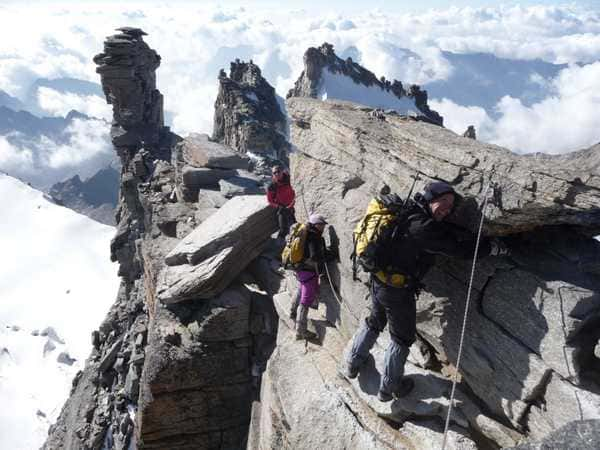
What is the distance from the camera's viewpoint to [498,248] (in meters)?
9.51

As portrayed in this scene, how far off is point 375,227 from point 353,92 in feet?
394

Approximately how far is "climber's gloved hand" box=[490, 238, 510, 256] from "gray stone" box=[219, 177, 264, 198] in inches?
582

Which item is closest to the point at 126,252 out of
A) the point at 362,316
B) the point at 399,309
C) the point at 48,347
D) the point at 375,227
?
the point at 362,316

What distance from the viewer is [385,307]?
31.3 ft

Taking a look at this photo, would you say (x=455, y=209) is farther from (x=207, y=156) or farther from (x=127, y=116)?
(x=127, y=116)

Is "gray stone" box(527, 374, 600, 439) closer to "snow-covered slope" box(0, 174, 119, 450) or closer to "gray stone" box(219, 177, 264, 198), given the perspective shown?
"gray stone" box(219, 177, 264, 198)

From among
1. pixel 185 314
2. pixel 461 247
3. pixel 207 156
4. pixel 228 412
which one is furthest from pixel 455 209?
pixel 207 156

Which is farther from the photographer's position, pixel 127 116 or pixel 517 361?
pixel 127 116

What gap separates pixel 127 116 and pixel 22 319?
164149mm

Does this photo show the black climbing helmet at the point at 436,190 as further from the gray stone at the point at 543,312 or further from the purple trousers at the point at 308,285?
the purple trousers at the point at 308,285

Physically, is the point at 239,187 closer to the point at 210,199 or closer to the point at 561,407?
the point at 210,199

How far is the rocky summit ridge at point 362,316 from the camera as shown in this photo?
339 inches

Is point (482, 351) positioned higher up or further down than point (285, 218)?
higher up

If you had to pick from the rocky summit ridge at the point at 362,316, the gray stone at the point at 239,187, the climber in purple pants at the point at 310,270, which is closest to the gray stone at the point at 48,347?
the rocky summit ridge at the point at 362,316
